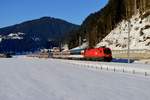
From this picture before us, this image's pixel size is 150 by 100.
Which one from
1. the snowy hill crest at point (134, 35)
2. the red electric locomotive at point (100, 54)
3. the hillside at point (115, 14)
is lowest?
the red electric locomotive at point (100, 54)

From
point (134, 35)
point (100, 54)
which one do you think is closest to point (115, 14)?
point (134, 35)

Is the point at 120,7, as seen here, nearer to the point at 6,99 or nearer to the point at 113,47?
the point at 113,47

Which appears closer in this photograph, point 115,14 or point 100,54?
point 100,54

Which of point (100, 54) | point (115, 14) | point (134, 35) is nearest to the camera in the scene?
point (100, 54)

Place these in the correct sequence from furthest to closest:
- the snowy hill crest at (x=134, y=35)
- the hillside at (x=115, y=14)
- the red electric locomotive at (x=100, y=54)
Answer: the hillside at (x=115, y=14)
the snowy hill crest at (x=134, y=35)
the red electric locomotive at (x=100, y=54)

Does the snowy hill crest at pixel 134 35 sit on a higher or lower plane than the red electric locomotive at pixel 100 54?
higher

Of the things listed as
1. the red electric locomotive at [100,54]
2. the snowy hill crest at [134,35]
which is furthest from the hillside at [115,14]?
the red electric locomotive at [100,54]

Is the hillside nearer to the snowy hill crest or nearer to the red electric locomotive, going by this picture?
the snowy hill crest

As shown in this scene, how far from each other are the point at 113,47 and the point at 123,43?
4917 mm

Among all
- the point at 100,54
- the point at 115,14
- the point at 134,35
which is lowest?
the point at 100,54

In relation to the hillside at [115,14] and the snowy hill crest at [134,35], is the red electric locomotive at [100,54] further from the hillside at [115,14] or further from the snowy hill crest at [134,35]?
the hillside at [115,14]

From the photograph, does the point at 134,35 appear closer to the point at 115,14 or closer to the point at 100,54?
the point at 100,54

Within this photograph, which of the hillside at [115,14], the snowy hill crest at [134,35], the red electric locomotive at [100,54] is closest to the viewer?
the red electric locomotive at [100,54]

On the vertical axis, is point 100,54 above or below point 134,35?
below
